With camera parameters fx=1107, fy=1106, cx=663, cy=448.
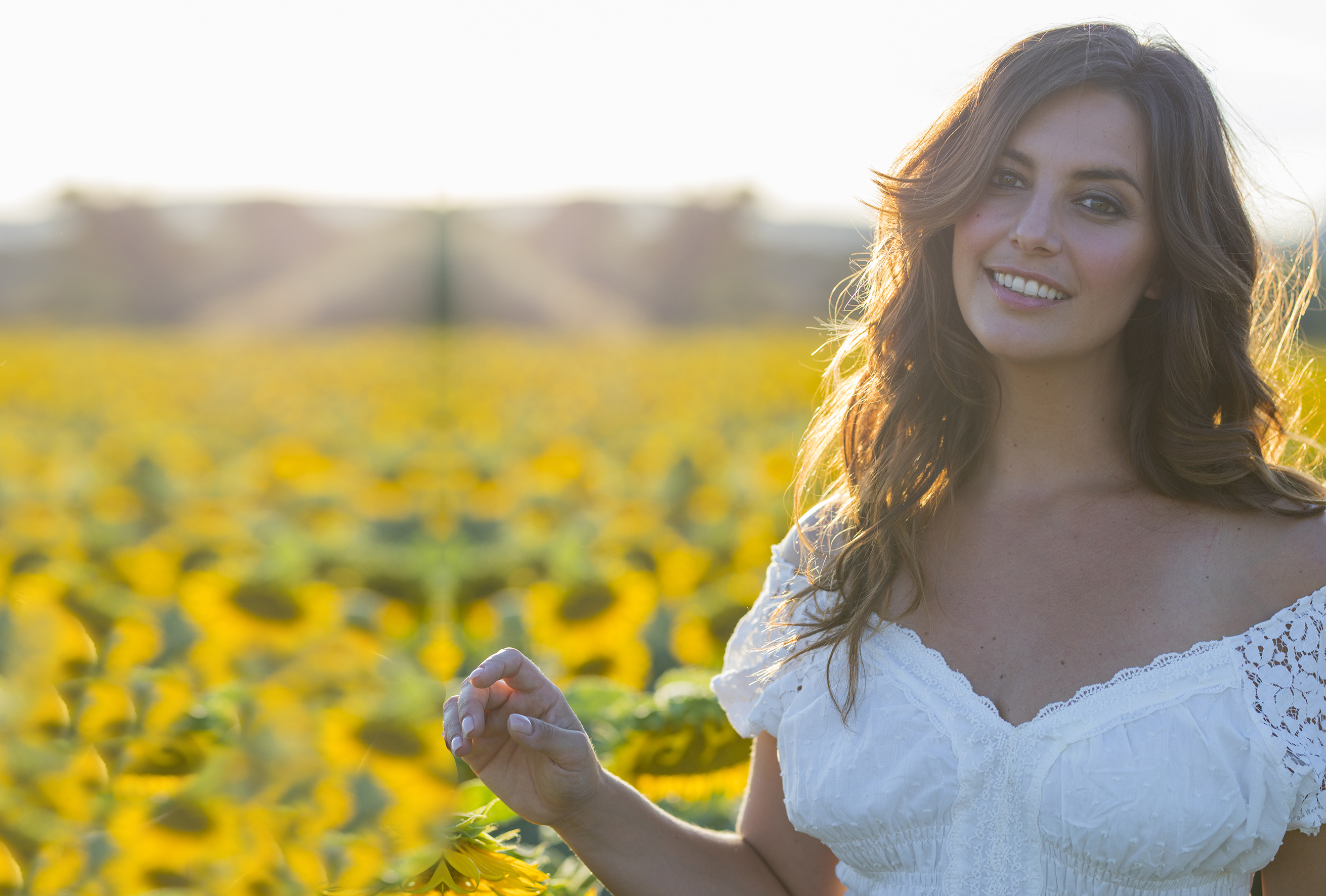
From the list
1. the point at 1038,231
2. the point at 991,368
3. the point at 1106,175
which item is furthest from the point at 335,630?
the point at 1106,175

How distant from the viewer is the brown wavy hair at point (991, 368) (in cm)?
180

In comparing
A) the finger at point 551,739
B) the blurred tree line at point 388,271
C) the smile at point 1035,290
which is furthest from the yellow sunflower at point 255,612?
the blurred tree line at point 388,271

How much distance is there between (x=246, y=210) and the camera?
57.1 ft

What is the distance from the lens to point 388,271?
→ 2162 centimetres

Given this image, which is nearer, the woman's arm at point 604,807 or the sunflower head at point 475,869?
the sunflower head at point 475,869

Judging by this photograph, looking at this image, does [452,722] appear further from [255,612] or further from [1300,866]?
[255,612]

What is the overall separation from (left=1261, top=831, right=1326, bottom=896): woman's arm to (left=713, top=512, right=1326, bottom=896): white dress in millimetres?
40

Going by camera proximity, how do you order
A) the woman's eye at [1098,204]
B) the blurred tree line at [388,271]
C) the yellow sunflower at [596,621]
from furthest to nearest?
the blurred tree line at [388,271], the yellow sunflower at [596,621], the woman's eye at [1098,204]

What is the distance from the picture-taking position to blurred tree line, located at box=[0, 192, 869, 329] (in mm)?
16625

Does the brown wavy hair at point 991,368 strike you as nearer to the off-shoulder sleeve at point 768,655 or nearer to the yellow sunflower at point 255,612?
the off-shoulder sleeve at point 768,655

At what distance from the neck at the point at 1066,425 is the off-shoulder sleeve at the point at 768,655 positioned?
0.38m

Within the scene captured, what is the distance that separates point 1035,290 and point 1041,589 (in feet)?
1.59

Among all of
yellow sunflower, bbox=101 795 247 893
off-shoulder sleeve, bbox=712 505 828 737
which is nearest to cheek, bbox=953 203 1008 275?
off-shoulder sleeve, bbox=712 505 828 737

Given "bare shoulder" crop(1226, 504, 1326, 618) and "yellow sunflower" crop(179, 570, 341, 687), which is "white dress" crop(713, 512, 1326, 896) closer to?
"bare shoulder" crop(1226, 504, 1326, 618)
